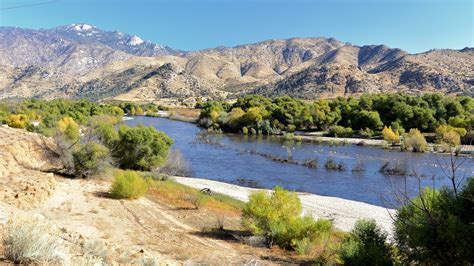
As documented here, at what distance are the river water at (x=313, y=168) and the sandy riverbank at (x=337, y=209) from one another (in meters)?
1.34

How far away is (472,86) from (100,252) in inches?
6856

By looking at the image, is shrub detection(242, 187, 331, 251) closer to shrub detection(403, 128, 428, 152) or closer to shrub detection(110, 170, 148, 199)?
shrub detection(110, 170, 148, 199)

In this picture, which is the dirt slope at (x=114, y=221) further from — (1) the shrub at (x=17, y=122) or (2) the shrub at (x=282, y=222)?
(1) the shrub at (x=17, y=122)

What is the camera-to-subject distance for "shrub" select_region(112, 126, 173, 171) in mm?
36156

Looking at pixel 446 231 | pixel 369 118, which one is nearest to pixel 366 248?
pixel 446 231

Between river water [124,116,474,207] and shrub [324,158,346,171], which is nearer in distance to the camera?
river water [124,116,474,207]

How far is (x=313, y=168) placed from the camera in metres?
47.0

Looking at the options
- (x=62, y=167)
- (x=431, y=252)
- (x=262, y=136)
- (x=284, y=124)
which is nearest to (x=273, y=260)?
(x=431, y=252)

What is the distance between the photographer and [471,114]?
72.9 meters

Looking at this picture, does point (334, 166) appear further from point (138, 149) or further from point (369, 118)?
point (369, 118)

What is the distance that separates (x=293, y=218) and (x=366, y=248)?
204 inches

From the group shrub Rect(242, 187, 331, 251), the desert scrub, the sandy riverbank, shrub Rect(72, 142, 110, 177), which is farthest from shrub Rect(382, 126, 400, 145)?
the desert scrub

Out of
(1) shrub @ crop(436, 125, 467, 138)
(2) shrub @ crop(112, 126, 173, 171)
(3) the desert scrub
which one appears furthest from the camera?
(1) shrub @ crop(436, 125, 467, 138)

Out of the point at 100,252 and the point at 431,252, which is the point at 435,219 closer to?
the point at 431,252
